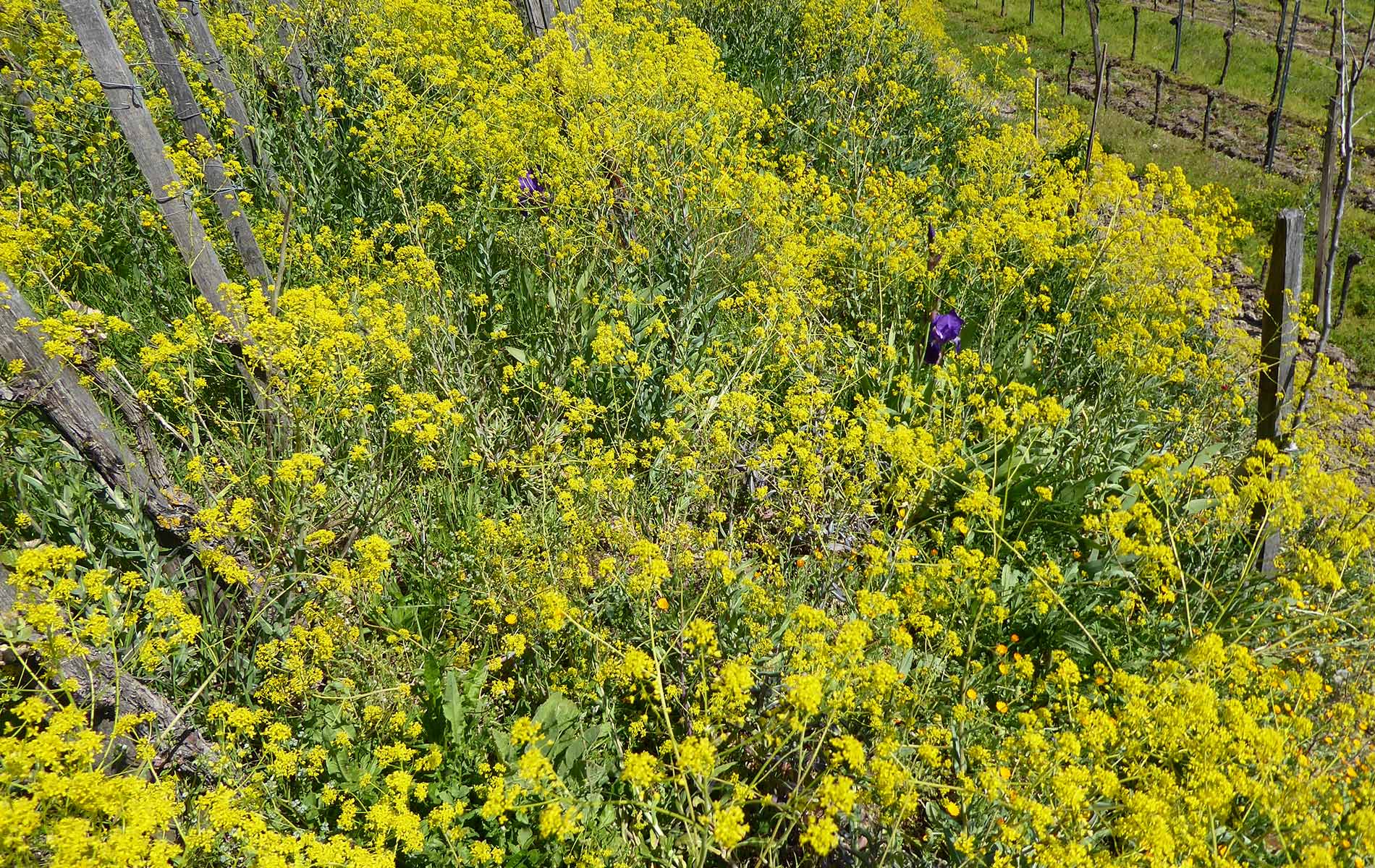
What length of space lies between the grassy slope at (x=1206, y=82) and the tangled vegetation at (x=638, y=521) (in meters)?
3.76

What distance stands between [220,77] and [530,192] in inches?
75.7

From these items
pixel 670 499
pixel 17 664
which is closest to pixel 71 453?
pixel 17 664

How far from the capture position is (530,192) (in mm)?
4484

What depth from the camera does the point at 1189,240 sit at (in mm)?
4496

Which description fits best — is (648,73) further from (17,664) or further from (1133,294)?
(17,664)

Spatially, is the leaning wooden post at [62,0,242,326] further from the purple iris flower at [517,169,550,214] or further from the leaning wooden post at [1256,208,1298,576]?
the leaning wooden post at [1256,208,1298,576]

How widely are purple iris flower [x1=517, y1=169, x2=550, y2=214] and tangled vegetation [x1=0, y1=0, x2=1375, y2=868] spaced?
6.0 inches

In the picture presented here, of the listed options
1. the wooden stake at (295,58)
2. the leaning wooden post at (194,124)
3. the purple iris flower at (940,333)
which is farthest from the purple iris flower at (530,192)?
the purple iris flower at (940,333)

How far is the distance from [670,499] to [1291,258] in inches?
115

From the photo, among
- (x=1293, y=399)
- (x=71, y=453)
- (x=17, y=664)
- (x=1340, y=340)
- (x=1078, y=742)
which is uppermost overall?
(x=71, y=453)

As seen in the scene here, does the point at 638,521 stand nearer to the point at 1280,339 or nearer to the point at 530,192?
the point at 530,192

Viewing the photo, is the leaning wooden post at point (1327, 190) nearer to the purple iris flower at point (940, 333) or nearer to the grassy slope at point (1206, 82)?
the purple iris flower at point (940, 333)

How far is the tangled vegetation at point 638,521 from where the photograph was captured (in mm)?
2098

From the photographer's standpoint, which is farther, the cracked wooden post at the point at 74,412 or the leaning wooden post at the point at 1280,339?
the leaning wooden post at the point at 1280,339
